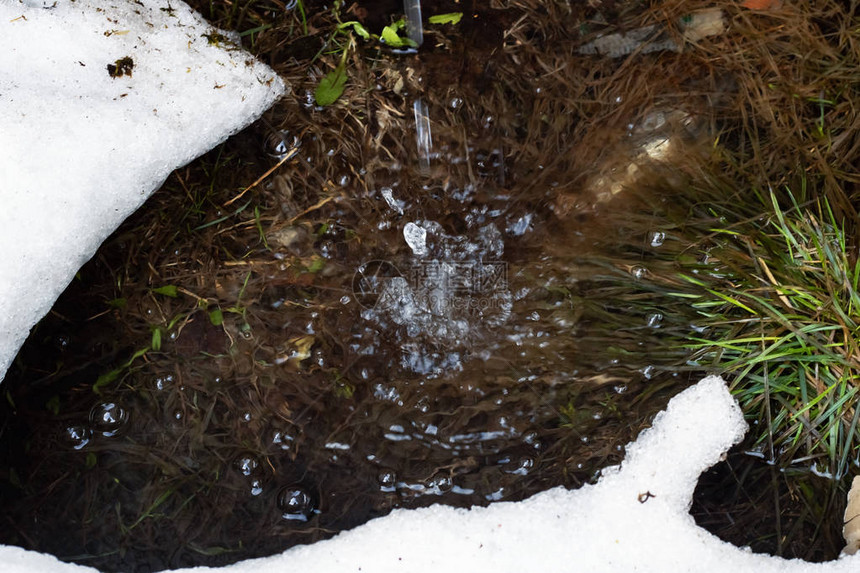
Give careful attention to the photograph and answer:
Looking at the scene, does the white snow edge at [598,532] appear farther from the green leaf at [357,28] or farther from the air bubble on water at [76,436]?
the green leaf at [357,28]

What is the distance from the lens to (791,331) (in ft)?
5.43

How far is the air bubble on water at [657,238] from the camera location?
69.5 inches

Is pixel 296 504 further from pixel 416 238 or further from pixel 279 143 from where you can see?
pixel 279 143

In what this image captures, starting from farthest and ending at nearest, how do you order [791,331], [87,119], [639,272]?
[639,272] < [791,331] < [87,119]

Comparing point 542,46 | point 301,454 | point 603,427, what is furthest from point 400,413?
point 542,46

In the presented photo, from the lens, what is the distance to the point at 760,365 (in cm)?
171

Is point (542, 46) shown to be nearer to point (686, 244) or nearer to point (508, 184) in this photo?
point (508, 184)

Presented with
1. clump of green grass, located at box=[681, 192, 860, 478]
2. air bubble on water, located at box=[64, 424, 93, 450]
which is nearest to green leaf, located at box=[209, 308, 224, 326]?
air bubble on water, located at box=[64, 424, 93, 450]

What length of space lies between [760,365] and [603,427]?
0.49 meters

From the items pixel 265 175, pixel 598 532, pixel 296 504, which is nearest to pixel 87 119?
pixel 265 175

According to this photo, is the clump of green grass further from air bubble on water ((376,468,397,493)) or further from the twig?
the twig

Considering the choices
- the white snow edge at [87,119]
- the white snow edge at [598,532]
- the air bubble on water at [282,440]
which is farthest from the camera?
the air bubble on water at [282,440]

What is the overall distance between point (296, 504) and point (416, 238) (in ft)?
2.82

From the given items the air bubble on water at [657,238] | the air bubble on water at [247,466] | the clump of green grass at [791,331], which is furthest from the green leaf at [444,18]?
the air bubble on water at [247,466]
